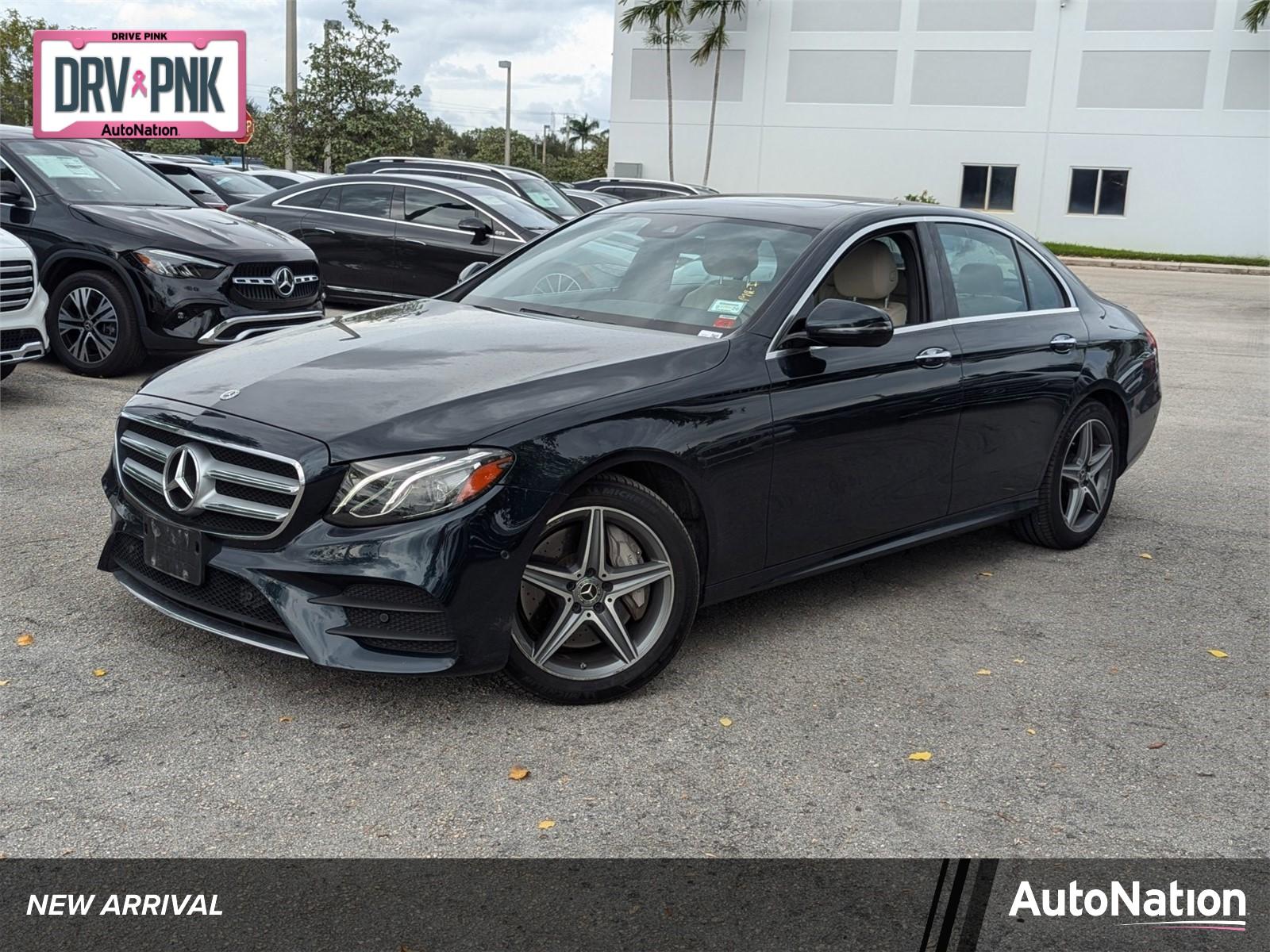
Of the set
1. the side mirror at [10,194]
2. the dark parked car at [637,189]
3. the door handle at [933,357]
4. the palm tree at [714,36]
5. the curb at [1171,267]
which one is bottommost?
the door handle at [933,357]

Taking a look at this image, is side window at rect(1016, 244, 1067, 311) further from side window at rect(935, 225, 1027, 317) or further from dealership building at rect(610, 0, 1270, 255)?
dealership building at rect(610, 0, 1270, 255)

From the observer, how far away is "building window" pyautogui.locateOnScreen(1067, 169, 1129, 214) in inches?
1515

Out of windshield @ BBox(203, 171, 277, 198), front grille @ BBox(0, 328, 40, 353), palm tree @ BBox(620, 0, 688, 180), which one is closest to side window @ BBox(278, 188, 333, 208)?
front grille @ BBox(0, 328, 40, 353)

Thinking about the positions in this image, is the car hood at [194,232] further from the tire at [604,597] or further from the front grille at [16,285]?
the tire at [604,597]

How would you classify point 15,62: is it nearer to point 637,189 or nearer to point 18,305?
point 637,189

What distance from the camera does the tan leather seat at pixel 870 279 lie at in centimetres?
510

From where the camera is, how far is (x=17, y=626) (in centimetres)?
453

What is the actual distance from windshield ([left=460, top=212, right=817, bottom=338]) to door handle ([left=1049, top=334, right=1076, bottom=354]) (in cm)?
151

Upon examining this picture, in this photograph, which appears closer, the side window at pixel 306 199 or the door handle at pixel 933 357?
the door handle at pixel 933 357

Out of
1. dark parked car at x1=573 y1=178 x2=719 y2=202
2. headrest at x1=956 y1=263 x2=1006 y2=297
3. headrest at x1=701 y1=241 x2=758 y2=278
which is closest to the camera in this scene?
headrest at x1=701 y1=241 x2=758 y2=278

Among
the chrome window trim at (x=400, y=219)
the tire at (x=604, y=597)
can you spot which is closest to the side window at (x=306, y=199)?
the chrome window trim at (x=400, y=219)

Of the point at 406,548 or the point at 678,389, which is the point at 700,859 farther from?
the point at 678,389

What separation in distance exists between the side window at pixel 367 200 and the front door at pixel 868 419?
9083 mm

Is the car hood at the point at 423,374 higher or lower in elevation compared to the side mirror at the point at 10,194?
lower
